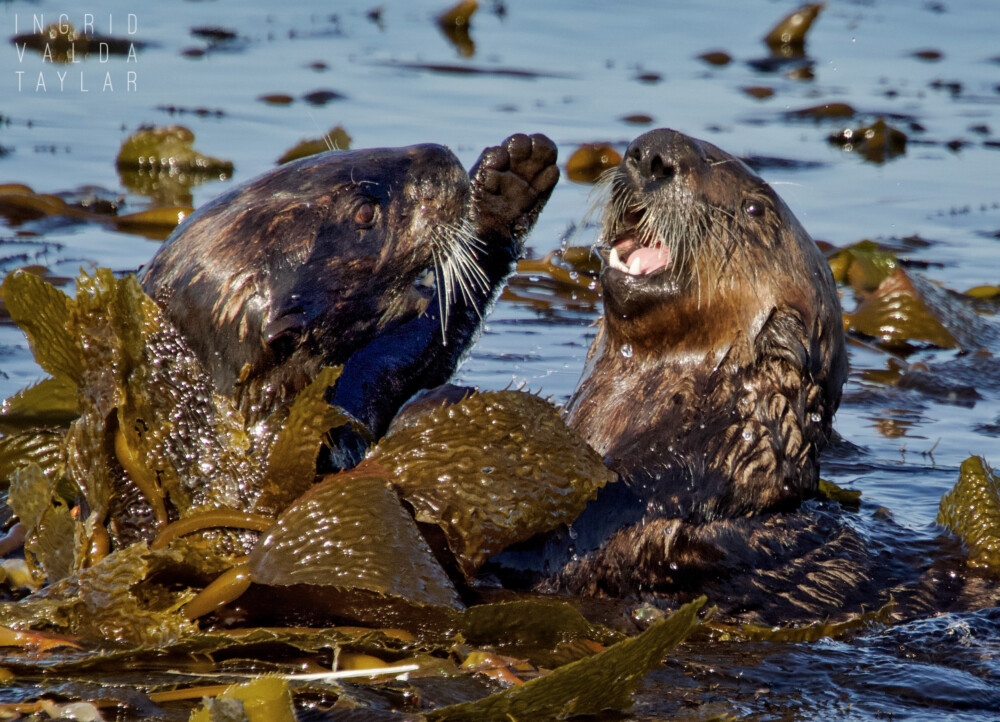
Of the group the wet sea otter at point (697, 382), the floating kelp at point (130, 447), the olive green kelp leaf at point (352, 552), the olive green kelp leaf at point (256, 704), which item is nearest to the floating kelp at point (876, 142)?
the wet sea otter at point (697, 382)

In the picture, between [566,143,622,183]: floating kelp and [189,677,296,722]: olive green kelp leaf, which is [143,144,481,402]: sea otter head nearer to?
[189,677,296,722]: olive green kelp leaf

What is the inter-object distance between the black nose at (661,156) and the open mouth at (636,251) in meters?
0.13

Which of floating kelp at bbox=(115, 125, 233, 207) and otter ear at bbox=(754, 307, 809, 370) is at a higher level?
otter ear at bbox=(754, 307, 809, 370)

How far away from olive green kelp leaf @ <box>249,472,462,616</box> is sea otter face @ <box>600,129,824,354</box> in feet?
3.96

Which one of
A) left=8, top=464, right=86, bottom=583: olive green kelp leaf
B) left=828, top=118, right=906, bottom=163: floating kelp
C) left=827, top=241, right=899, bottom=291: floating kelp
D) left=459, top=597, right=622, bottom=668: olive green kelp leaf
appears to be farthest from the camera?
left=828, top=118, right=906, bottom=163: floating kelp

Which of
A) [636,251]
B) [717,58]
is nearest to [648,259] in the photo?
[636,251]

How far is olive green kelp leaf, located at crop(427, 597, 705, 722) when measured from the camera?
253cm

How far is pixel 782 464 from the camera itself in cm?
369

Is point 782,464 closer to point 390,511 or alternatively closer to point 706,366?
point 706,366

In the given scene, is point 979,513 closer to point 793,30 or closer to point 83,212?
point 83,212

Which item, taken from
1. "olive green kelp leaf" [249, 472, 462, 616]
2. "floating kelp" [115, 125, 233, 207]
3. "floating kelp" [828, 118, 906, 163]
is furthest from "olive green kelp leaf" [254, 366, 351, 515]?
"floating kelp" [828, 118, 906, 163]

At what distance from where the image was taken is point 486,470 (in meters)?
3.09

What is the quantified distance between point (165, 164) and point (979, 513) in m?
5.75

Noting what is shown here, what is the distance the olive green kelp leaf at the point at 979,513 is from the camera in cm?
383
